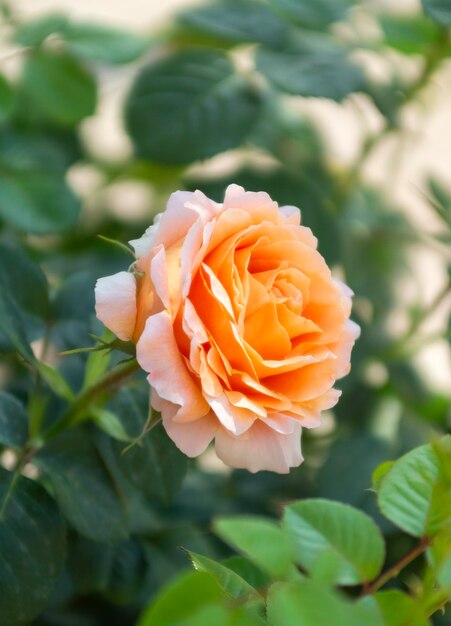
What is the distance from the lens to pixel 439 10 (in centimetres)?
46

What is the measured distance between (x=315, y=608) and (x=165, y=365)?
4.6 inches

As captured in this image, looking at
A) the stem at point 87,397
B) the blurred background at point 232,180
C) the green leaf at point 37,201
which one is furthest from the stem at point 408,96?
the stem at point 87,397

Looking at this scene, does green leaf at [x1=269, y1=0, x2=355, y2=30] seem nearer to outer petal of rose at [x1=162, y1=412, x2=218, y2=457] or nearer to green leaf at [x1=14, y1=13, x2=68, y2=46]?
green leaf at [x1=14, y1=13, x2=68, y2=46]

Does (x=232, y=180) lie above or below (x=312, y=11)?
below

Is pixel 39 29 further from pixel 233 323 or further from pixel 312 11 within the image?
pixel 233 323

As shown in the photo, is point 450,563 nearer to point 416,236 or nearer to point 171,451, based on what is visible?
point 171,451

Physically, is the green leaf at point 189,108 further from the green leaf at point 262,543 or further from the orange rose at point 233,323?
the green leaf at point 262,543

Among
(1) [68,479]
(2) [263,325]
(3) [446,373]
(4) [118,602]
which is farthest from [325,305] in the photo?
(3) [446,373]

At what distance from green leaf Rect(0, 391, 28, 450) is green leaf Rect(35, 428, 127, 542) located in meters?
0.01

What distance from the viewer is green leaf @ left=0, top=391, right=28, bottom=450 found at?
36 cm

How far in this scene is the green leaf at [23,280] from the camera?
1.28 feet

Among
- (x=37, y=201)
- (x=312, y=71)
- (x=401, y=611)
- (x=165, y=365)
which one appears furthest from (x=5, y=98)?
(x=401, y=611)

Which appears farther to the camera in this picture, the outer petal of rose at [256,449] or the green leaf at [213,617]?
the outer petal of rose at [256,449]

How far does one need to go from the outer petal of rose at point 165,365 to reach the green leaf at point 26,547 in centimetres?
10
